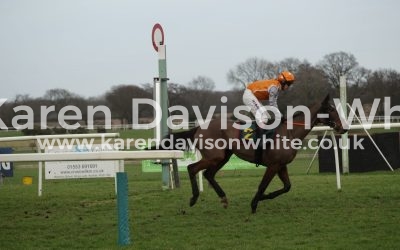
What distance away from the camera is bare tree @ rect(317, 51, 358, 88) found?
60719 millimetres

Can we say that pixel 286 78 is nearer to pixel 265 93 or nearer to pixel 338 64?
pixel 265 93

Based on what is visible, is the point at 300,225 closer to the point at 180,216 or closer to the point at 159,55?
the point at 180,216

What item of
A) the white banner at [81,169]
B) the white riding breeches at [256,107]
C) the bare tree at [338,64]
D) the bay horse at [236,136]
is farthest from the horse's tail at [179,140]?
the bare tree at [338,64]

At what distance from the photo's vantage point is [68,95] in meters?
78.6

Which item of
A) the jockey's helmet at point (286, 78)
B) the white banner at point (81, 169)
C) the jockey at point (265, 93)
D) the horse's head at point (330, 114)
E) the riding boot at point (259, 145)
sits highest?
the jockey's helmet at point (286, 78)

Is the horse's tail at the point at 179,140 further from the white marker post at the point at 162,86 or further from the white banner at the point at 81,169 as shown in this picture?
the white banner at the point at 81,169

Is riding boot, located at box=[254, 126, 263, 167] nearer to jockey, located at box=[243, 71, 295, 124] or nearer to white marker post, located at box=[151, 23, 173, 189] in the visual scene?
jockey, located at box=[243, 71, 295, 124]

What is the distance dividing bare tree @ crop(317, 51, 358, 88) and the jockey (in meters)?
51.8

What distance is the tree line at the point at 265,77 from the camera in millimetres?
48062

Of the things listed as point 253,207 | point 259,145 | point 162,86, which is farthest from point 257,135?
point 162,86

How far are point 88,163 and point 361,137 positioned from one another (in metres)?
8.66

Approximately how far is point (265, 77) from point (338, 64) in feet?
27.8

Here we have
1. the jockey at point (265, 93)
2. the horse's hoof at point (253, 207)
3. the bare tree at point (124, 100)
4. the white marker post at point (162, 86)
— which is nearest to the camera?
the horse's hoof at point (253, 207)

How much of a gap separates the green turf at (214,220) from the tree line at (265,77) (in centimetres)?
3134
